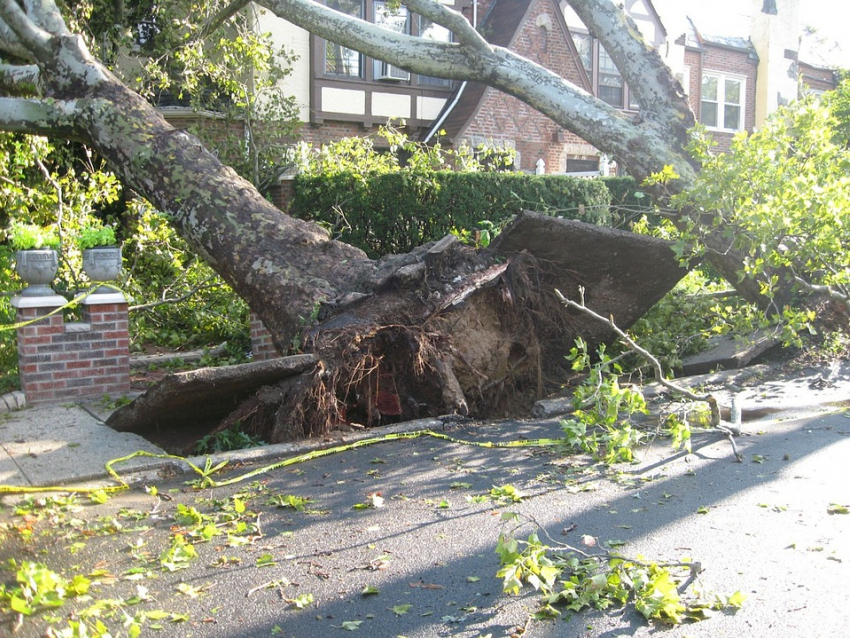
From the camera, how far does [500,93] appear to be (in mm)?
17688

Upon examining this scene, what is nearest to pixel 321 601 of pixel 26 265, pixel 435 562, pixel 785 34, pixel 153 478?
pixel 435 562

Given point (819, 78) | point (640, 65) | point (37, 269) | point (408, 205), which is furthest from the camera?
point (819, 78)

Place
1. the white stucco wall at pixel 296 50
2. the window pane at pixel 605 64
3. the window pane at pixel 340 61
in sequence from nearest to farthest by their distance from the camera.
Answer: the white stucco wall at pixel 296 50
the window pane at pixel 340 61
the window pane at pixel 605 64

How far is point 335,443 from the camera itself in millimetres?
5293

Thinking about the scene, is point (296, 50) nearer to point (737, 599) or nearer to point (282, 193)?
point (282, 193)

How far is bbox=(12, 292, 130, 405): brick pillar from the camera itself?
641 centimetres

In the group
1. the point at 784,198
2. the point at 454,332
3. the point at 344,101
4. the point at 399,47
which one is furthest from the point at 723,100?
the point at 454,332

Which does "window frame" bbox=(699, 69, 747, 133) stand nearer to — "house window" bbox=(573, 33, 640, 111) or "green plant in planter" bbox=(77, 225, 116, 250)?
"house window" bbox=(573, 33, 640, 111)

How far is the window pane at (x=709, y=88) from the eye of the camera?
81.9ft

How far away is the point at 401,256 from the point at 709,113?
2121 centimetres

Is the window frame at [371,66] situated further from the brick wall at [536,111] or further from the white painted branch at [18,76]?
the white painted branch at [18,76]

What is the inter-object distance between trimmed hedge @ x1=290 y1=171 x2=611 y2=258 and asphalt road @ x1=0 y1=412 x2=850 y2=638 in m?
5.25

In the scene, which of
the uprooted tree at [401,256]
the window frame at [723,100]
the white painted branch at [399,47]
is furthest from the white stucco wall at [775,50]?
the white painted branch at [399,47]

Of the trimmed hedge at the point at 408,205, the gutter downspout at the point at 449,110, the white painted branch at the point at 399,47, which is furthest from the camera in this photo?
the gutter downspout at the point at 449,110
